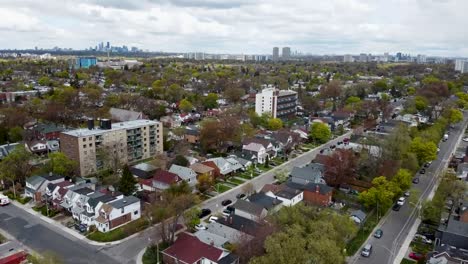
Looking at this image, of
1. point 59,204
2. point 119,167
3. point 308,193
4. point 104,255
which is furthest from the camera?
point 119,167

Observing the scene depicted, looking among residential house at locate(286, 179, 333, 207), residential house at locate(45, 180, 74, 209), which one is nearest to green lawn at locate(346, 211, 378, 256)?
residential house at locate(286, 179, 333, 207)

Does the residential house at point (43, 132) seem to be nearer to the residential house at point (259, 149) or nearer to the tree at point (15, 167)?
the tree at point (15, 167)

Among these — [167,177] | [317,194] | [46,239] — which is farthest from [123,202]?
[317,194]

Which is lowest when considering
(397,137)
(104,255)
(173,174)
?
(104,255)

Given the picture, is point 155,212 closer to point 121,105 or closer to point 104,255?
point 104,255

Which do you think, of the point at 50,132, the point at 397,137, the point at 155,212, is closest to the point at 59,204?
the point at 155,212

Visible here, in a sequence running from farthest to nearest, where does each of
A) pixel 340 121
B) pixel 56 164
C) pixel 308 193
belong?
pixel 340 121, pixel 56 164, pixel 308 193

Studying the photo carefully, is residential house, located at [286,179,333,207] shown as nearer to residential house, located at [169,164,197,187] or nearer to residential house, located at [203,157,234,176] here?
residential house, located at [203,157,234,176]
